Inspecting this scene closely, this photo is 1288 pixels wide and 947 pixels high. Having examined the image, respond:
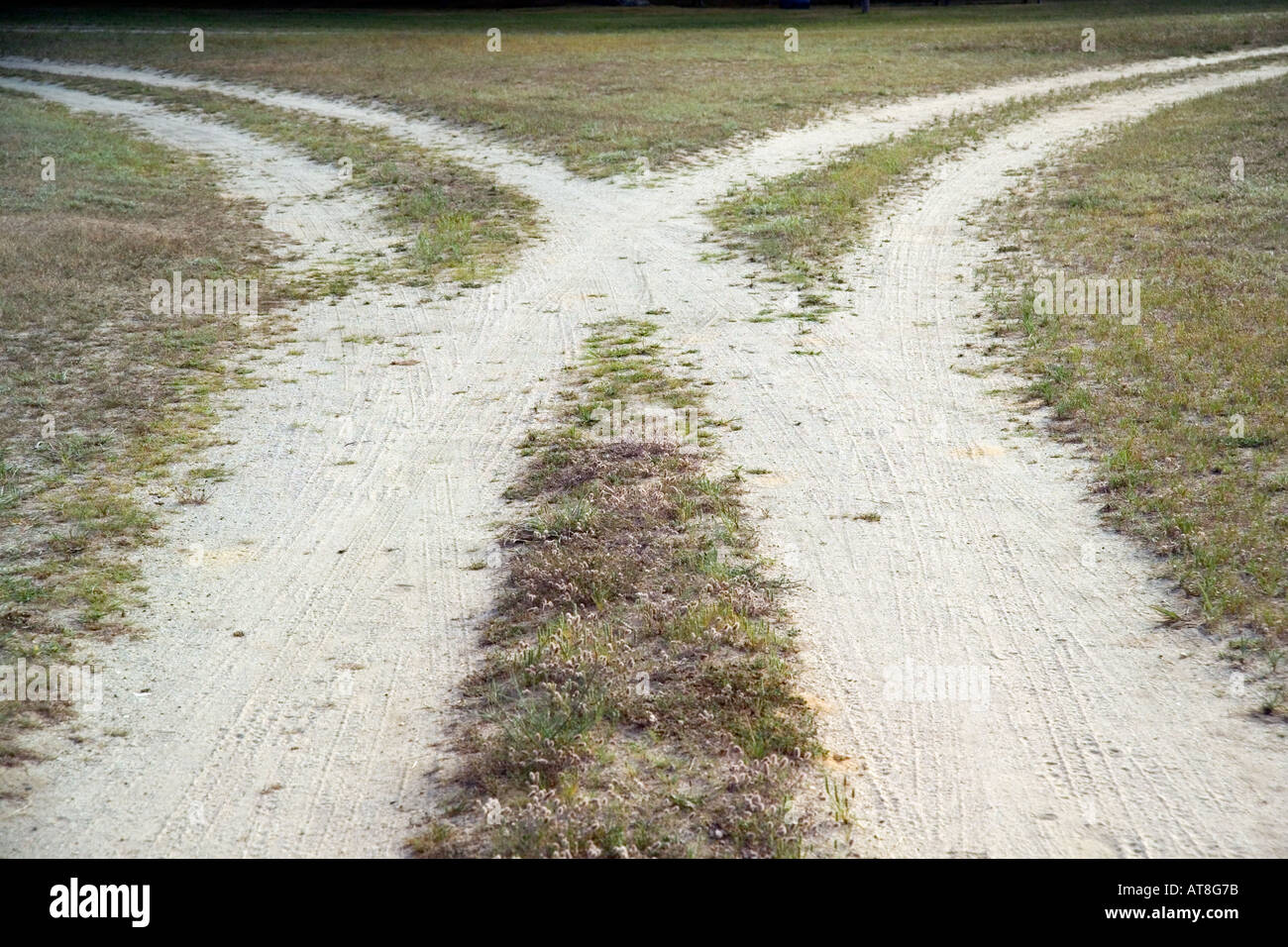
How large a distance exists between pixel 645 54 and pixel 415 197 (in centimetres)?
1933

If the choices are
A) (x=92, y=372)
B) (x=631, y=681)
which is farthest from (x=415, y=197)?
(x=631, y=681)

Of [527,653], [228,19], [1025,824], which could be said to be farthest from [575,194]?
[228,19]

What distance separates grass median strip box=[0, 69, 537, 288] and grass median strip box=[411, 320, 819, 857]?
18.3ft

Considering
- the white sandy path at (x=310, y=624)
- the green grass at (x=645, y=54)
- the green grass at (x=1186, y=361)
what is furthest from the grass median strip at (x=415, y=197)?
the green grass at (x=1186, y=361)

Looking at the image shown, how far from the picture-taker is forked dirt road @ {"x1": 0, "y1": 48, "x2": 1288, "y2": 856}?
14.1ft

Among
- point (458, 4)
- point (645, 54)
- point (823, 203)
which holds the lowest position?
point (823, 203)

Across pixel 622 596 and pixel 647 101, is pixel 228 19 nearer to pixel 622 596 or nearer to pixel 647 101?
pixel 647 101

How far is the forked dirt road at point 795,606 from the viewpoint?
4297 mm

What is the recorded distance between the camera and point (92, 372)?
9.30 m

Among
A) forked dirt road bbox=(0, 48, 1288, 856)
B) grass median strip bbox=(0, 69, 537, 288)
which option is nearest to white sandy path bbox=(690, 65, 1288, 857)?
forked dirt road bbox=(0, 48, 1288, 856)

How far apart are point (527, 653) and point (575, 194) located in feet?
37.9

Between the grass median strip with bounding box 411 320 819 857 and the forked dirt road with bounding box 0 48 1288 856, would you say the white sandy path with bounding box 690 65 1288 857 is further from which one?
the grass median strip with bounding box 411 320 819 857

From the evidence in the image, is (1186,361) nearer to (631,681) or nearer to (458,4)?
(631,681)

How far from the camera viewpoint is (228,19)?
46.2 meters
